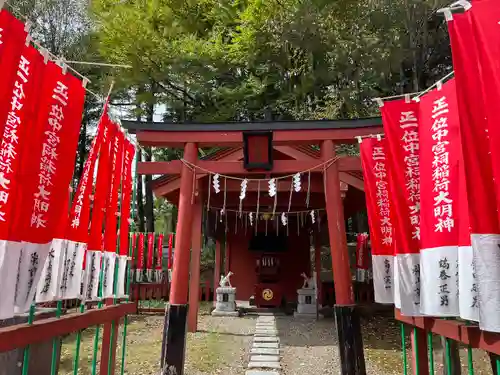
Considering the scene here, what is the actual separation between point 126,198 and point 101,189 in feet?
3.90

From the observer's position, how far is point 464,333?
3561 mm

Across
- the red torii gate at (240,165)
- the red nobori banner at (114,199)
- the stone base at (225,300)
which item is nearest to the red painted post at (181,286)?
the red torii gate at (240,165)

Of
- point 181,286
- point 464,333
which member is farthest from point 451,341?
point 181,286

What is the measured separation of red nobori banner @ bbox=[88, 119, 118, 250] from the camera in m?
5.19

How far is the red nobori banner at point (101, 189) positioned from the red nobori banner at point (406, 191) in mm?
3747

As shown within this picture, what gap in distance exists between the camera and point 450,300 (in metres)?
3.82

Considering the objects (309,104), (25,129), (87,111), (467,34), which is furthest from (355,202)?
(87,111)

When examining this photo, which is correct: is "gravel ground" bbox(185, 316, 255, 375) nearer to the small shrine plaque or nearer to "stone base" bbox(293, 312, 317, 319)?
"stone base" bbox(293, 312, 317, 319)

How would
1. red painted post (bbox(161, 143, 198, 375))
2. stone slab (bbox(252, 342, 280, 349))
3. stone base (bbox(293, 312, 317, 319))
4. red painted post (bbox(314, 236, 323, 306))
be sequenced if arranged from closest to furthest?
red painted post (bbox(161, 143, 198, 375)) → stone slab (bbox(252, 342, 280, 349)) → stone base (bbox(293, 312, 317, 319)) → red painted post (bbox(314, 236, 323, 306))

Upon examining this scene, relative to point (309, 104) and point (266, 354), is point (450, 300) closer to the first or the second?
point (266, 354)

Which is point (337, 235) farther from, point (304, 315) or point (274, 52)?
point (274, 52)

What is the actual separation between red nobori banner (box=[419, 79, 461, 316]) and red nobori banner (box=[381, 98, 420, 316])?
0.39 m

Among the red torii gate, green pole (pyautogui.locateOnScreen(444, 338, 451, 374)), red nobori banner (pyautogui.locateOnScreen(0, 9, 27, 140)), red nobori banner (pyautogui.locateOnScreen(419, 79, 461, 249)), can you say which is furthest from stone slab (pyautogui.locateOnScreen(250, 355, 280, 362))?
red nobori banner (pyautogui.locateOnScreen(0, 9, 27, 140))

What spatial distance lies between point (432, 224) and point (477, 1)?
206 centimetres
